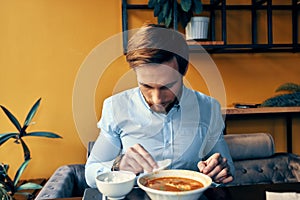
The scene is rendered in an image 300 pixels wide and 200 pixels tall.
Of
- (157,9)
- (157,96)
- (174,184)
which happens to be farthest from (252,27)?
(174,184)

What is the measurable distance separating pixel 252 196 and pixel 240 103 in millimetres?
1556

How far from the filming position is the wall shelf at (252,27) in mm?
2172

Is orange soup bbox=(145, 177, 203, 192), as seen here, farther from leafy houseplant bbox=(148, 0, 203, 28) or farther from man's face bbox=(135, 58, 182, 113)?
leafy houseplant bbox=(148, 0, 203, 28)

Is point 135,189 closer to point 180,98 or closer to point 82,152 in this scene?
point 180,98

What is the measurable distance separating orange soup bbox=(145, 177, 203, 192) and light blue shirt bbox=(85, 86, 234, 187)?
1.44ft

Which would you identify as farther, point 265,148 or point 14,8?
point 14,8

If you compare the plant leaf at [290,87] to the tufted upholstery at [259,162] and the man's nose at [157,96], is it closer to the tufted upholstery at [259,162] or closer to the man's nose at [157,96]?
the tufted upholstery at [259,162]

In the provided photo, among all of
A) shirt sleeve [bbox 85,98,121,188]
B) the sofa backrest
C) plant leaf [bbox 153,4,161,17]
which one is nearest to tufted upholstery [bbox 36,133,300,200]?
the sofa backrest

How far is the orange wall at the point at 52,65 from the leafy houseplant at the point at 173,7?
26cm

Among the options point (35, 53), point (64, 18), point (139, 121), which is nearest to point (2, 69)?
point (35, 53)

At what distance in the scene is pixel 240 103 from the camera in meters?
2.36

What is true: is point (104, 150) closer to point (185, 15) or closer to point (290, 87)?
point (185, 15)

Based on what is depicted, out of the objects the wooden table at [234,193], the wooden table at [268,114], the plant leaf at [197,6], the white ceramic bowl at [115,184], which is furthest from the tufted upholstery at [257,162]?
the white ceramic bowl at [115,184]

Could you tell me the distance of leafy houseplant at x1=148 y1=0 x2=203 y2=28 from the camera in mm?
2010
